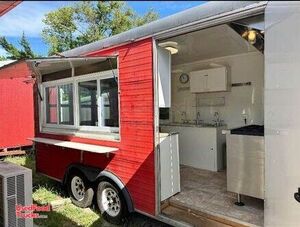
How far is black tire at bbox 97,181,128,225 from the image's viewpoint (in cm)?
382

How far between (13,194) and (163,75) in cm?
219

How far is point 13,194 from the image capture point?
2.97 m

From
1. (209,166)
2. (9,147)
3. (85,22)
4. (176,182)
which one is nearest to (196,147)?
(209,166)

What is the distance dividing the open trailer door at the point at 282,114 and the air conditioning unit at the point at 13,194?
96.6 inches

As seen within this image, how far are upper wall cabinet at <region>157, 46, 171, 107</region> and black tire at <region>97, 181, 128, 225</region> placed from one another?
4.59 ft

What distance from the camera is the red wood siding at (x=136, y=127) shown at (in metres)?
3.43

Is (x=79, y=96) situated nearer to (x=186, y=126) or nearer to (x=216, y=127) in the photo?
(x=186, y=126)

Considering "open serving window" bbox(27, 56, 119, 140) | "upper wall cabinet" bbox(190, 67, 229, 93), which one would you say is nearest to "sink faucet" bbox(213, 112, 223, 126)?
"upper wall cabinet" bbox(190, 67, 229, 93)

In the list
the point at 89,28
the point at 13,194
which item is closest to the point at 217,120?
the point at 13,194

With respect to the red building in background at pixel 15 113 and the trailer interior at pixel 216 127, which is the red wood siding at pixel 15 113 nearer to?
the red building in background at pixel 15 113

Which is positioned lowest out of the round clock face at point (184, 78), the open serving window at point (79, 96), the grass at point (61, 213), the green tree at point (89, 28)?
the grass at point (61, 213)

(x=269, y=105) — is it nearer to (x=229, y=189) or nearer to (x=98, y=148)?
(x=229, y=189)

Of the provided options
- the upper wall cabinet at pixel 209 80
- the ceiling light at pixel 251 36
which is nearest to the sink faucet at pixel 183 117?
the upper wall cabinet at pixel 209 80

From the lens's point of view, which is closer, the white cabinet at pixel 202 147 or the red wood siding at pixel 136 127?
the red wood siding at pixel 136 127
